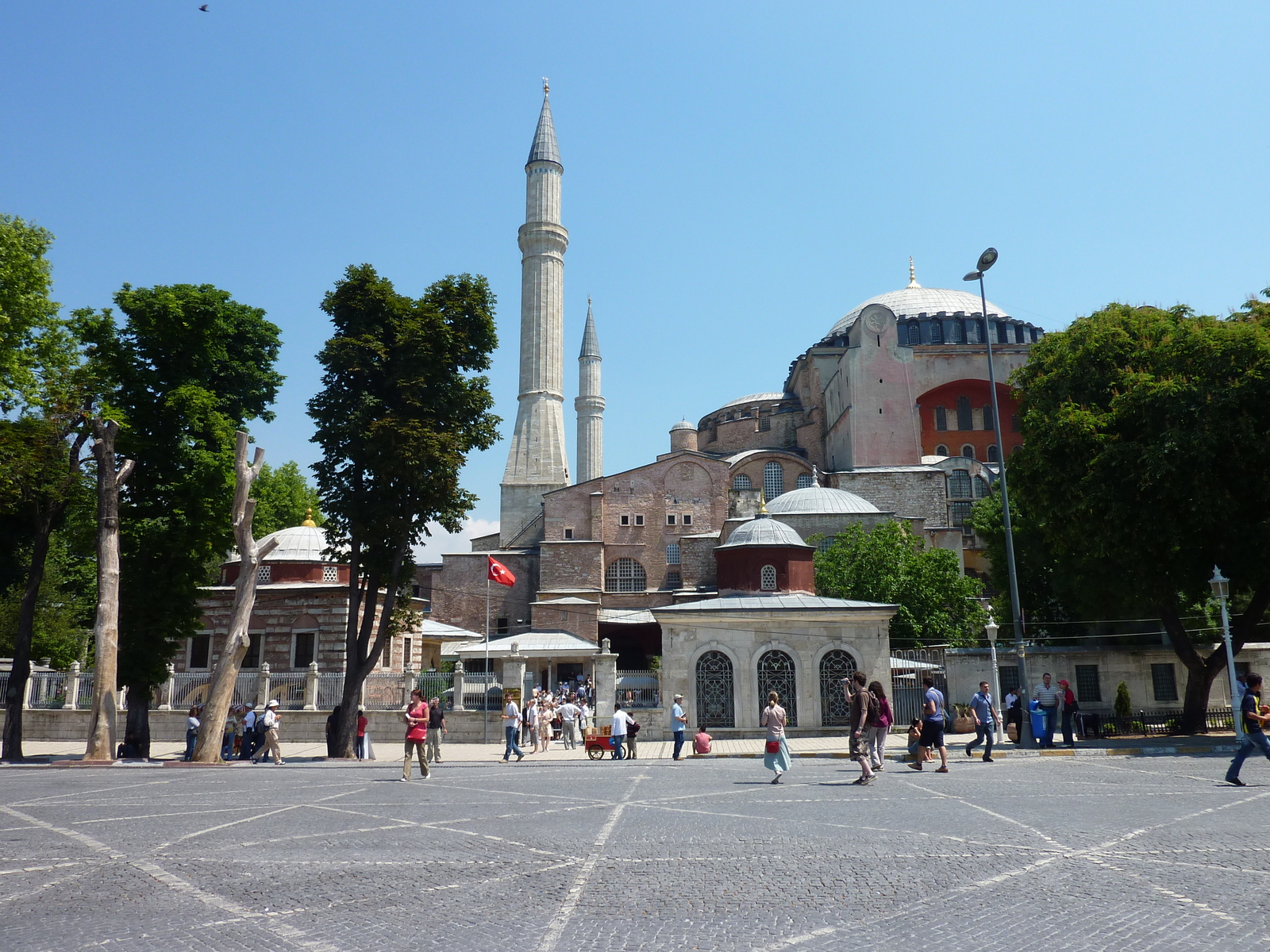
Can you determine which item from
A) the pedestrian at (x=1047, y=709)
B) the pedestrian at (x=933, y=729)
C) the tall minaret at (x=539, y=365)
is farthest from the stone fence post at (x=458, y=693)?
the tall minaret at (x=539, y=365)

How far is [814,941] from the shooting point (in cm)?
430

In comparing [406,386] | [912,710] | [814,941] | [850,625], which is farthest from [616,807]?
[912,710]

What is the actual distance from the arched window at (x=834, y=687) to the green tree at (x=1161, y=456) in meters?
5.13

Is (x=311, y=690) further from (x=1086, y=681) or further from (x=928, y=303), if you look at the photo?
(x=928, y=303)

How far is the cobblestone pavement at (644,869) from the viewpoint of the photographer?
445 cm

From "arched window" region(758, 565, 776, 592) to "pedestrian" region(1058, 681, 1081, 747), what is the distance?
468 inches

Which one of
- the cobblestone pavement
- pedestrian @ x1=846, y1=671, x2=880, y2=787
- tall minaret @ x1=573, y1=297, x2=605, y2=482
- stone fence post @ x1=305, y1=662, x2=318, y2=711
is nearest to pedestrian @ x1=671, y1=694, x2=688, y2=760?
pedestrian @ x1=846, y1=671, x2=880, y2=787

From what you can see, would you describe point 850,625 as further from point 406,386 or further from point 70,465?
point 70,465

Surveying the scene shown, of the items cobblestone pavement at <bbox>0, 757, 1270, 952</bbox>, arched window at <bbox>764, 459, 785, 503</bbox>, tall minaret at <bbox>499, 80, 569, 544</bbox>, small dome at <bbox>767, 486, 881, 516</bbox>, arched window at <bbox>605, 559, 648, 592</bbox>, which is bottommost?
cobblestone pavement at <bbox>0, 757, 1270, 952</bbox>

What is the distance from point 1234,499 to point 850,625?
7691mm

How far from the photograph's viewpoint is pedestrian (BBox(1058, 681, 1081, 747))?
54.3ft

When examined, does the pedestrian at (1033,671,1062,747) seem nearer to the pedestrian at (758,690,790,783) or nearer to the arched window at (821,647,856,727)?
the arched window at (821,647,856,727)

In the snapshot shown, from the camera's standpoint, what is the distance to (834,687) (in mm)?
20469

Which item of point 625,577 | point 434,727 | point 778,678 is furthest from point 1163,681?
point 625,577
